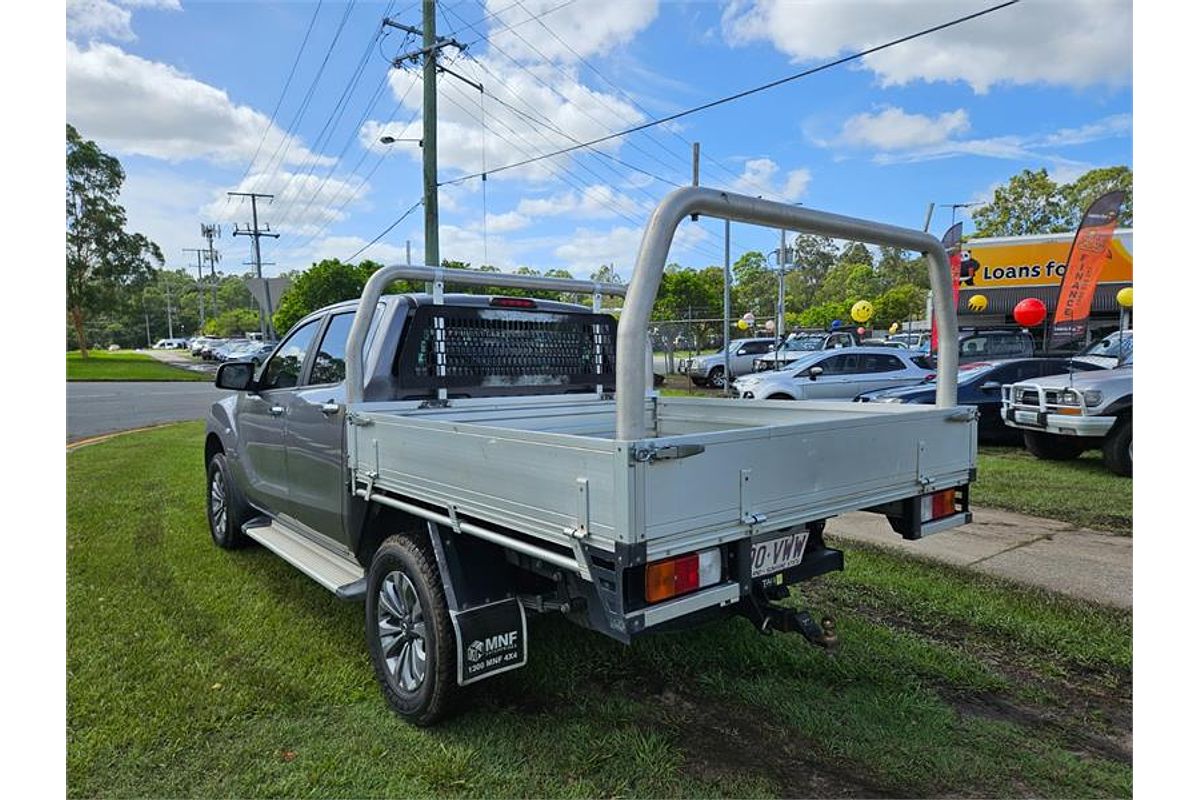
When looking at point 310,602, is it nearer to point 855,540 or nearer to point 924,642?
point 924,642

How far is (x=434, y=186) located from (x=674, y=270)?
147ft

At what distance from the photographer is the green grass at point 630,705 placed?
2.92 metres

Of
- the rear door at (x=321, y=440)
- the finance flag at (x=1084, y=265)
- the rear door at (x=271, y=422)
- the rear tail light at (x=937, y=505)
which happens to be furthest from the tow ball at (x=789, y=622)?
the finance flag at (x=1084, y=265)

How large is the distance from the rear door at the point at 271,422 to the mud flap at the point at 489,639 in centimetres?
226

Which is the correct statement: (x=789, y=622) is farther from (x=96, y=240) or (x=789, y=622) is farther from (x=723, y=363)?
(x=96, y=240)

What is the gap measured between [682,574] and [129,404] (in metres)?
22.8

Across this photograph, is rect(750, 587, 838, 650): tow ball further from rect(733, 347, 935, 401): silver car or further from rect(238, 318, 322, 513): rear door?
rect(733, 347, 935, 401): silver car

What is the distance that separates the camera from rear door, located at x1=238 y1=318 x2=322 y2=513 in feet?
15.9

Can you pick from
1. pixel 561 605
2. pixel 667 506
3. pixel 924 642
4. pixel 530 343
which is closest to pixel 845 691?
pixel 924 642

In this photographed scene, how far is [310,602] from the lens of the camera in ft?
15.6

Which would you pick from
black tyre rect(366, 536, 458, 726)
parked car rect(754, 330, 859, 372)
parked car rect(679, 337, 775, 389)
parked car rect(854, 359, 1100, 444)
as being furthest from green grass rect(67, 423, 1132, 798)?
parked car rect(679, 337, 775, 389)

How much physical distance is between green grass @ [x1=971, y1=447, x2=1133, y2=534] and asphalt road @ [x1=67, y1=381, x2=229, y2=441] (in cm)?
1077

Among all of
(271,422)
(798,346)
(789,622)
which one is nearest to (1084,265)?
(798,346)

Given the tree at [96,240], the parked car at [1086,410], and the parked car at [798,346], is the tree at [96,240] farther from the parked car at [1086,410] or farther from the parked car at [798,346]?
the parked car at [1086,410]
